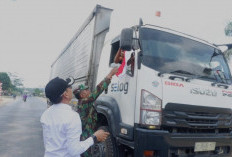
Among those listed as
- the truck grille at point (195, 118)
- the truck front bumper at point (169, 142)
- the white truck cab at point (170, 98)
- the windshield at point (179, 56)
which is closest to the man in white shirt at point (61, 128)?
the truck front bumper at point (169, 142)

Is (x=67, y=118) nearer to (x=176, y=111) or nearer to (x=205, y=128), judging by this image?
(x=176, y=111)

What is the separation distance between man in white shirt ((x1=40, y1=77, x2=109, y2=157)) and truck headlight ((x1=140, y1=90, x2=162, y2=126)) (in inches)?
35.3

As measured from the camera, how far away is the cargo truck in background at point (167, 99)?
2732mm

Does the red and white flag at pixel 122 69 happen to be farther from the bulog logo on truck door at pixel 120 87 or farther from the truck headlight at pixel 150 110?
the truck headlight at pixel 150 110

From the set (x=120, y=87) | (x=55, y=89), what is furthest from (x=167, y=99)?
(x=55, y=89)

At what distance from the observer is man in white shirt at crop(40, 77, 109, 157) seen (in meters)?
1.75

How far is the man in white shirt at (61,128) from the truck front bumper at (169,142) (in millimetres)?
835

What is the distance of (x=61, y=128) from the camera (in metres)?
1.76

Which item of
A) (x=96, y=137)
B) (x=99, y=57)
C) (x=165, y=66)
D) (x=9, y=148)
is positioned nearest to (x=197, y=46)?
(x=165, y=66)

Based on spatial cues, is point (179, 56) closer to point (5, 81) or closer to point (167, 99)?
point (167, 99)

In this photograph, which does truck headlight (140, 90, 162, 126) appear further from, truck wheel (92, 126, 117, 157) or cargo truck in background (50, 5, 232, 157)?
truck wheel (92, 126, 117, 157)

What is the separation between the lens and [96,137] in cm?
200

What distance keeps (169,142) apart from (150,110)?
46cm

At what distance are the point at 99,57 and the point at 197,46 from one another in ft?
6.42
